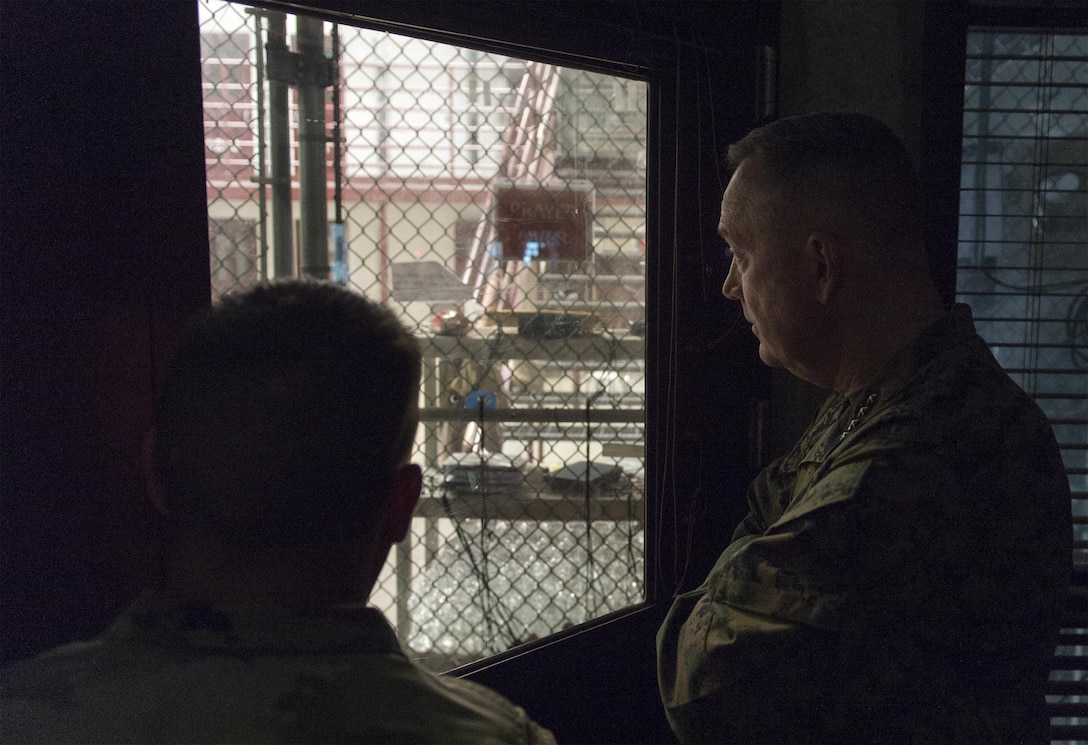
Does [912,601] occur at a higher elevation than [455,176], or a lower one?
lower

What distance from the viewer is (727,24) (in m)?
1.93

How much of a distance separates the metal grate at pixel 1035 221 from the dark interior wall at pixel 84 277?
2.08 m

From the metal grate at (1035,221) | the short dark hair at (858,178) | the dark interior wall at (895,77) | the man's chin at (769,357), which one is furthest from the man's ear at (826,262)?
the metal grate at (1035,221)

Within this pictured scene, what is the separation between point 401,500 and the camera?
0.86 meters

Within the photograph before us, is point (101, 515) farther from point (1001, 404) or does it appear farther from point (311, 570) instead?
point (1001, 404)

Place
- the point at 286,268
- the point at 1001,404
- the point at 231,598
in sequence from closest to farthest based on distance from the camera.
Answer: the point at 231,598 < the point at 1001,404 < the point at 286,268


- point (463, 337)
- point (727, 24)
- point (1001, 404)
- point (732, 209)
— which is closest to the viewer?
point (1001, 404)

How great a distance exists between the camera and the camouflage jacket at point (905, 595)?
3.74ft

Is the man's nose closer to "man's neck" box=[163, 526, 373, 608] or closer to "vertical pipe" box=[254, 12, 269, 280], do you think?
"man's neck" box=[163, 526, 373, 608]

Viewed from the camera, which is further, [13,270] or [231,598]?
[13,270]

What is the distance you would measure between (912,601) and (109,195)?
1321mm

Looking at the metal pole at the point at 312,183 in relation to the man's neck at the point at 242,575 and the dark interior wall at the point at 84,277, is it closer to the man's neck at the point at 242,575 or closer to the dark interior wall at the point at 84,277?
the dark interior wall at the point at 84,277

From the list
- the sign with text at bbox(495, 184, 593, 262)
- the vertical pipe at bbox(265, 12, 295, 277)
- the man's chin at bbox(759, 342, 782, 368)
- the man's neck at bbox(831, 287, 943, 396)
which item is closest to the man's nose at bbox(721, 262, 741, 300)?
the man's chin at bbox(759, 342, 782, 368)

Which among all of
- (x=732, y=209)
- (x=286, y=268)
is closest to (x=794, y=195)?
(x=732, y=209)
